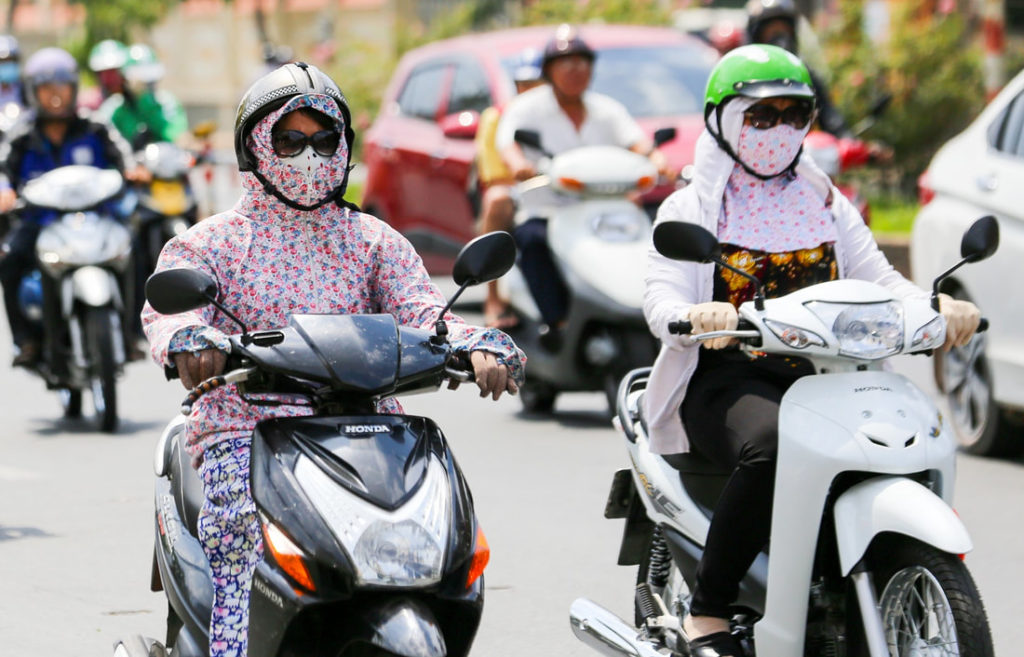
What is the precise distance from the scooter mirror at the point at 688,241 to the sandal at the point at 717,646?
89 centimetres

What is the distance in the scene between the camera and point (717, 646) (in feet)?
14.9

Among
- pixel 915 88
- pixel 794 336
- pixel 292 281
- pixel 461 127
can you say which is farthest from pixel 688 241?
pixel 915 88

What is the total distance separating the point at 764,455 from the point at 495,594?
2077mm

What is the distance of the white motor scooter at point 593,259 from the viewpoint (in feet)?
31.3

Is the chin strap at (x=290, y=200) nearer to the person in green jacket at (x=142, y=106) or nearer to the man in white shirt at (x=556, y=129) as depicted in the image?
the man in white shirt at (x=556, y=129)

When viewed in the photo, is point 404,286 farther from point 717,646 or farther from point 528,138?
point 528,138

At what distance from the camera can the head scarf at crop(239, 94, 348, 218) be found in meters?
4.23

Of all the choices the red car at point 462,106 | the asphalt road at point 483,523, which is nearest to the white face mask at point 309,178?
the asphalt road at point 483,523

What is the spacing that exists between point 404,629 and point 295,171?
A: 1177 mm

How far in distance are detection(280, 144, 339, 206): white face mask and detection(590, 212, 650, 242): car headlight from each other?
5.48 m

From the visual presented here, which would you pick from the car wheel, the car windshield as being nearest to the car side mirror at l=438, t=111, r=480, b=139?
the car windshield

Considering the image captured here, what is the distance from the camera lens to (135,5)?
2660 inches

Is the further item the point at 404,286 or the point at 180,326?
the point at 404,286

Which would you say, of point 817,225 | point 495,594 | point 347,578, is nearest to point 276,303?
point 347,578
